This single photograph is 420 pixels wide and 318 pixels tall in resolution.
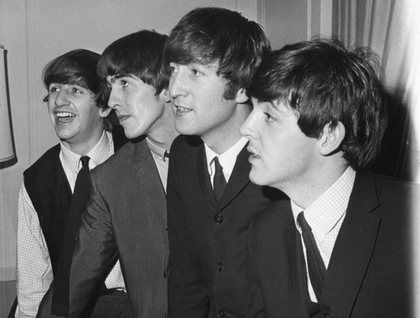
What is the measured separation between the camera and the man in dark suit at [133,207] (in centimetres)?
224

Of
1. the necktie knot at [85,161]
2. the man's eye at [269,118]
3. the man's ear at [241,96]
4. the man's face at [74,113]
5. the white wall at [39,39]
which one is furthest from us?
the white wall at [39,39]

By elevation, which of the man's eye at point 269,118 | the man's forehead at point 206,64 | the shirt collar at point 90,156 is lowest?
the shirt collar at point 90,156

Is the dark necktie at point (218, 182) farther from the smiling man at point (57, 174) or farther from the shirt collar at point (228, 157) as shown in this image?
the smiling man at point (57, 174)

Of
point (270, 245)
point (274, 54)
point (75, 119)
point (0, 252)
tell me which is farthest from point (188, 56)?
point (0, 252)

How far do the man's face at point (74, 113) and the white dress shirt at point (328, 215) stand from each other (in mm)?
1621

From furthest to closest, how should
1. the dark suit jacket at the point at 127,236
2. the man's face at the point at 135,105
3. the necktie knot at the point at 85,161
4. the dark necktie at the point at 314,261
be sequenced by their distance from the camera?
the necktie knot at the point at 85,161 → the man's face at the point at 135,105 → the dark suit jacket at the point at 127,236 → the dark necktie at the point at 314,261

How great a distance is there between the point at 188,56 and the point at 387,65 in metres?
0.85

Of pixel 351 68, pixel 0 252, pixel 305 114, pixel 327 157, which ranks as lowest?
pixel 0 252

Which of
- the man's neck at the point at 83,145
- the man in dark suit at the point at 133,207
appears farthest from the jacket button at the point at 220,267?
the man's neck at the point at 83,145

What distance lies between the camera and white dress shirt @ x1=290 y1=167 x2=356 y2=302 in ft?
5.16

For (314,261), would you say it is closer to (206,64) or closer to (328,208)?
(328,208)

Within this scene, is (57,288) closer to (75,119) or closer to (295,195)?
(75,119)

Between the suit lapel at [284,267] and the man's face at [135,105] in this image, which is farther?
the man's face at [135,105]

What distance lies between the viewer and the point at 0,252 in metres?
4.11
